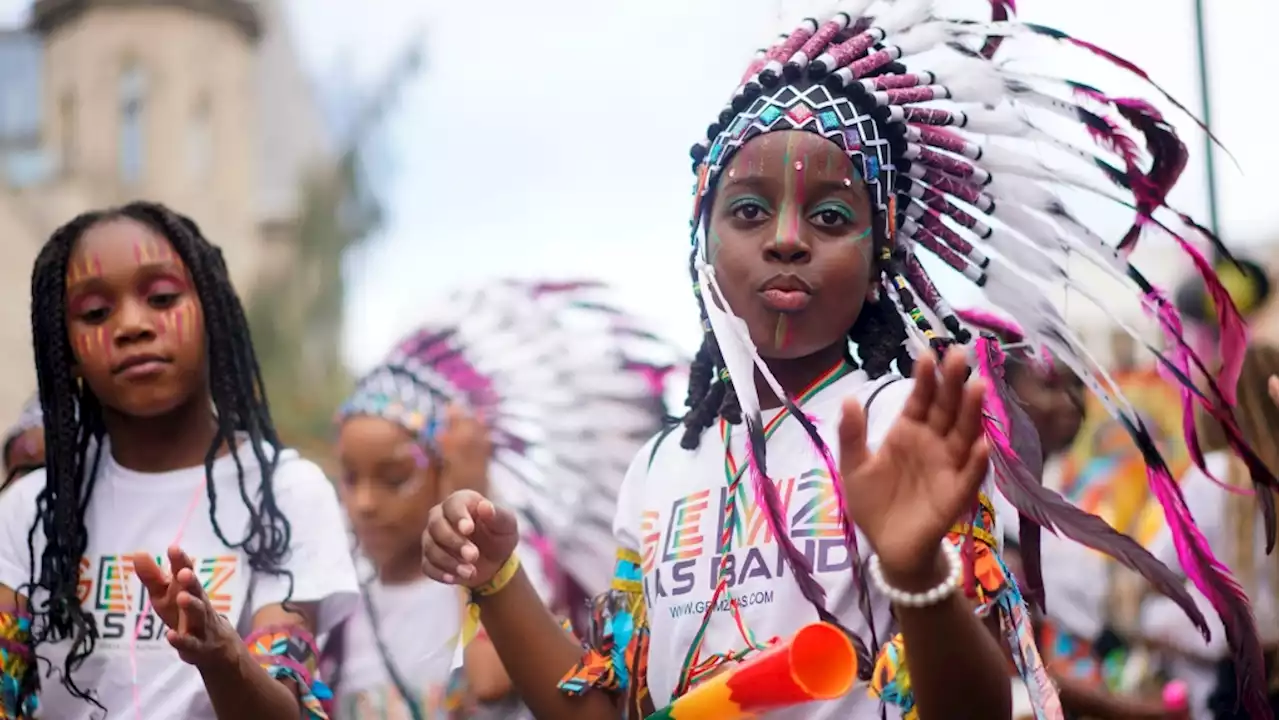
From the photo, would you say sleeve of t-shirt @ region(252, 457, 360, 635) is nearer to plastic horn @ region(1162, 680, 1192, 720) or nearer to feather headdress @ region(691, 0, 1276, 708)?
feather headdress @ region(691, 0, 1276, 708)

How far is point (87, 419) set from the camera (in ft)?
10.7

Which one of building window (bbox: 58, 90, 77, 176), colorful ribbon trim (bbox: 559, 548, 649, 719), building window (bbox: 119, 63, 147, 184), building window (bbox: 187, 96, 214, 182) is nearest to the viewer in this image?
colorful ribbon trim (bbox: 559, 548, 649, 719)

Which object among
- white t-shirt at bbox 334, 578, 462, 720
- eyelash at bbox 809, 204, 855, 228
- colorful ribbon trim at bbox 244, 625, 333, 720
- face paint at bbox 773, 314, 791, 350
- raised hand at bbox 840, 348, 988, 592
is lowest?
white t-shirt at bbox 334, 578, 462, 720

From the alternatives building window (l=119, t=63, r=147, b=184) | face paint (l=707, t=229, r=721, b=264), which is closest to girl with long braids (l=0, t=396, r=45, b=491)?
face paint (l=707, t=229, r=721, b=264)

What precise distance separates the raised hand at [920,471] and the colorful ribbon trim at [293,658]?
129 centimetres

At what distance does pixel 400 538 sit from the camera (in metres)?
4.68

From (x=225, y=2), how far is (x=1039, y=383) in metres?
18.0

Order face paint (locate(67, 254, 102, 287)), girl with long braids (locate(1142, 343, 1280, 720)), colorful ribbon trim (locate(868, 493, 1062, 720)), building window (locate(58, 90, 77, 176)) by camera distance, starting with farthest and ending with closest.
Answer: building window (locate(58, 90, 77, 176)), girl with long braids (locate(1142, 343, 1280, 720)), face paint (locate(67, 254, 102, 287)), colorful ribbon trim (locate(868, 493, 1062, 720))

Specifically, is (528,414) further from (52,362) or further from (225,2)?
(225,2)

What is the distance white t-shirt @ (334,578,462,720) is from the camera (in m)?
4.34

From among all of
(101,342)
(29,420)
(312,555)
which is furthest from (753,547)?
(29,420)

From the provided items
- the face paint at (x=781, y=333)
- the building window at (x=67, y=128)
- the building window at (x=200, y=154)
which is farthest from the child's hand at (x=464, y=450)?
the building window at (x=200, y=154)

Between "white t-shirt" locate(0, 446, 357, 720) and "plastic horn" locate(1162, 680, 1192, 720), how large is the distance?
2556 mm

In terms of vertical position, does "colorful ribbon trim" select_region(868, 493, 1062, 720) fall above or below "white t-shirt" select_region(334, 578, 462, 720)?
above
